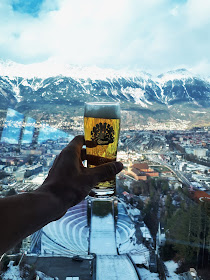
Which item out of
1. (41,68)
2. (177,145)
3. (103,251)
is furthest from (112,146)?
(41,68)

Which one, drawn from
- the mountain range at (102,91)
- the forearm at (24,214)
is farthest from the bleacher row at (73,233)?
the mountain range at (102,91)

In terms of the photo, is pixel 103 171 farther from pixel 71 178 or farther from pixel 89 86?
pixel 89 86

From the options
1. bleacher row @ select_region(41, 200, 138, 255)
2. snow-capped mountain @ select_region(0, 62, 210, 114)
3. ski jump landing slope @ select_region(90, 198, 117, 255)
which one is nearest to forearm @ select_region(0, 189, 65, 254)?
ski jump landing slope @ select_region(90, 198, 117, 255)

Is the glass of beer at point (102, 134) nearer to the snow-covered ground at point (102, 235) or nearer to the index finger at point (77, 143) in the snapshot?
the index finger at point (77, 143)

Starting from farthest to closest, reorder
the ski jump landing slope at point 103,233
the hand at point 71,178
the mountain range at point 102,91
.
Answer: the mountain range at point 102,91, the ski jump landing slope at point 103,233, the hand at point 71,178

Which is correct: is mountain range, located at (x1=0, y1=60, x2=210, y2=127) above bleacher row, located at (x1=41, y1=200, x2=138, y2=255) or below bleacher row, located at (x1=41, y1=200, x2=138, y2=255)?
above

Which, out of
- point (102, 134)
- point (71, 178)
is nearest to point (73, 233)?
point (102, 134)

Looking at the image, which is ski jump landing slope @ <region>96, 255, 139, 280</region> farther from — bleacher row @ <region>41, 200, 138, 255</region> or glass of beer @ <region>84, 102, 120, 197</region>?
glass of beer @ <region>84, 102, 120, 197</region>

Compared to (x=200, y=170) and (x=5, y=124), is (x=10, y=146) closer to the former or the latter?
(x=5, y=124)
